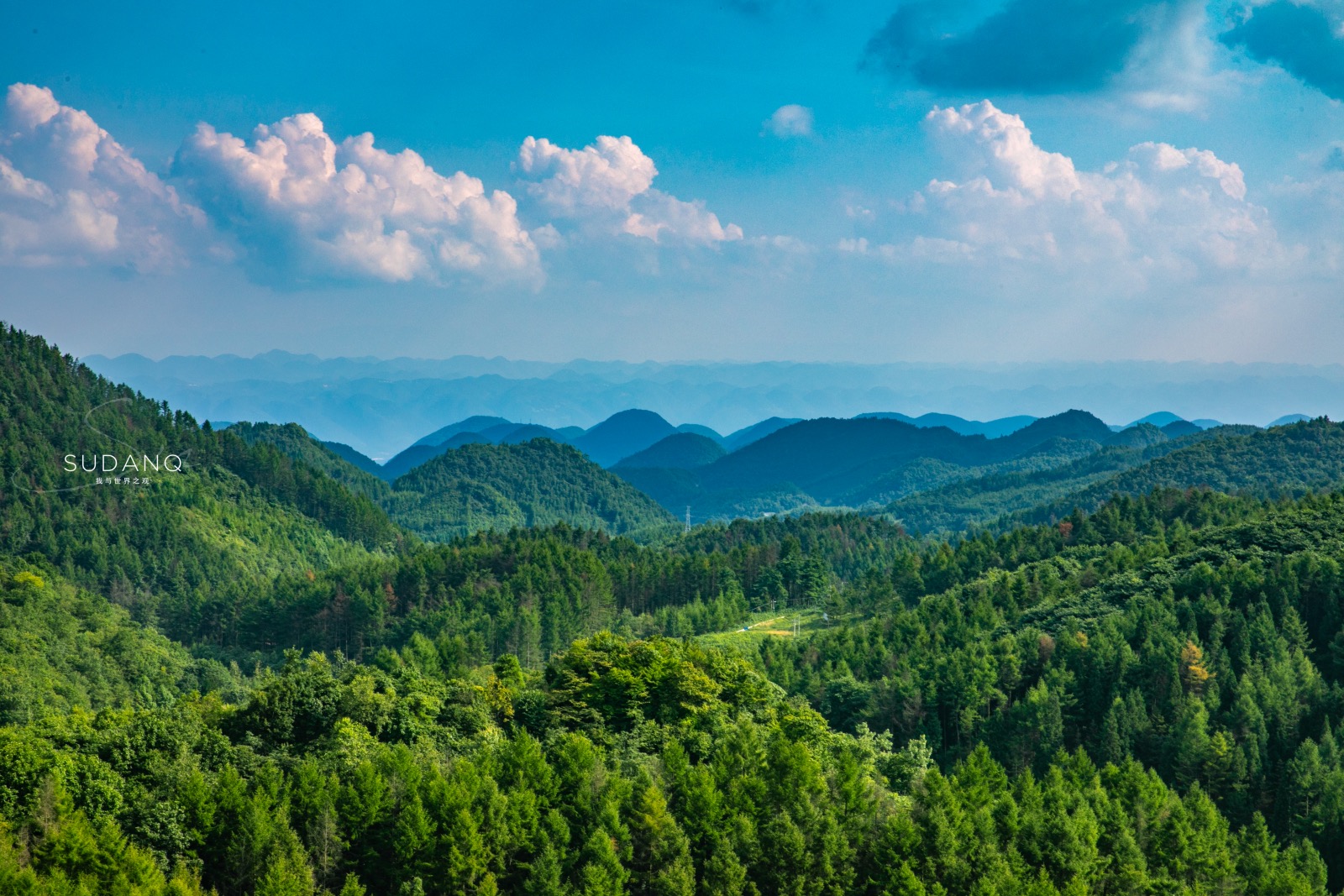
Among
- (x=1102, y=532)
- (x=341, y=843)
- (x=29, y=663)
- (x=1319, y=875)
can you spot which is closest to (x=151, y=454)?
(x=29, y=663)

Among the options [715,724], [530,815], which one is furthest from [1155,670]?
[530,815]

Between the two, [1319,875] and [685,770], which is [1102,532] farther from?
[685,770]

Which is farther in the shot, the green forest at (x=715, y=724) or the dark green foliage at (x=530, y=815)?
the green forest at (x=715, y=724)

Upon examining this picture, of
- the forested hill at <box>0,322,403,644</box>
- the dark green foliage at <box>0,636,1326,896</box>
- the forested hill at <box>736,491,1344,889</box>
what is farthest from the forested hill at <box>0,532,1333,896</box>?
the forested hill at <box>0,322,403,644</box>

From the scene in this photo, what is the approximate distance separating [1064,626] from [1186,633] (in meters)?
9.13

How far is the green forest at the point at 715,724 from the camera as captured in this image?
4262cm

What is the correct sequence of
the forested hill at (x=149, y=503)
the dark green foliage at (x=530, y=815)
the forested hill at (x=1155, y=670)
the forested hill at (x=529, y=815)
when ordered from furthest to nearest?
the forested hill at (x=149, y=503) < the forested hill at (x=1155, y=670) < the dark green foliage at (x=530, y=815) < the forested hill at (x=529, y=815)

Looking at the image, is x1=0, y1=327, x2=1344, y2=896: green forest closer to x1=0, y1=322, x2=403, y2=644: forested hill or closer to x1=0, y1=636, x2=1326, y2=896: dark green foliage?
x1=0, y1=636, x2=1326, y2=896: dark green foliage

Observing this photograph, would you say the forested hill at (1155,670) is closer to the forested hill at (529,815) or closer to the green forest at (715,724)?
the green forest at (715,724)

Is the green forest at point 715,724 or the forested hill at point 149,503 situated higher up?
the forested hill at point 149,503

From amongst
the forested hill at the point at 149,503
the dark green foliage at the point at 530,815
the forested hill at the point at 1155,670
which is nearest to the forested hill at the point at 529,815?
the dark green foliage at the point at 530,815

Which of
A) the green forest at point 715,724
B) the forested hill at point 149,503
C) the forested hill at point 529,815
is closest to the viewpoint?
the forested hill at point 529,815

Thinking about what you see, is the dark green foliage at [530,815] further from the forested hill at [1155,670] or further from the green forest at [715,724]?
the forested hill at [1155,670]

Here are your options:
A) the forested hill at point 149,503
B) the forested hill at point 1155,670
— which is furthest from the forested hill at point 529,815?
the forested hill at point 149,503
